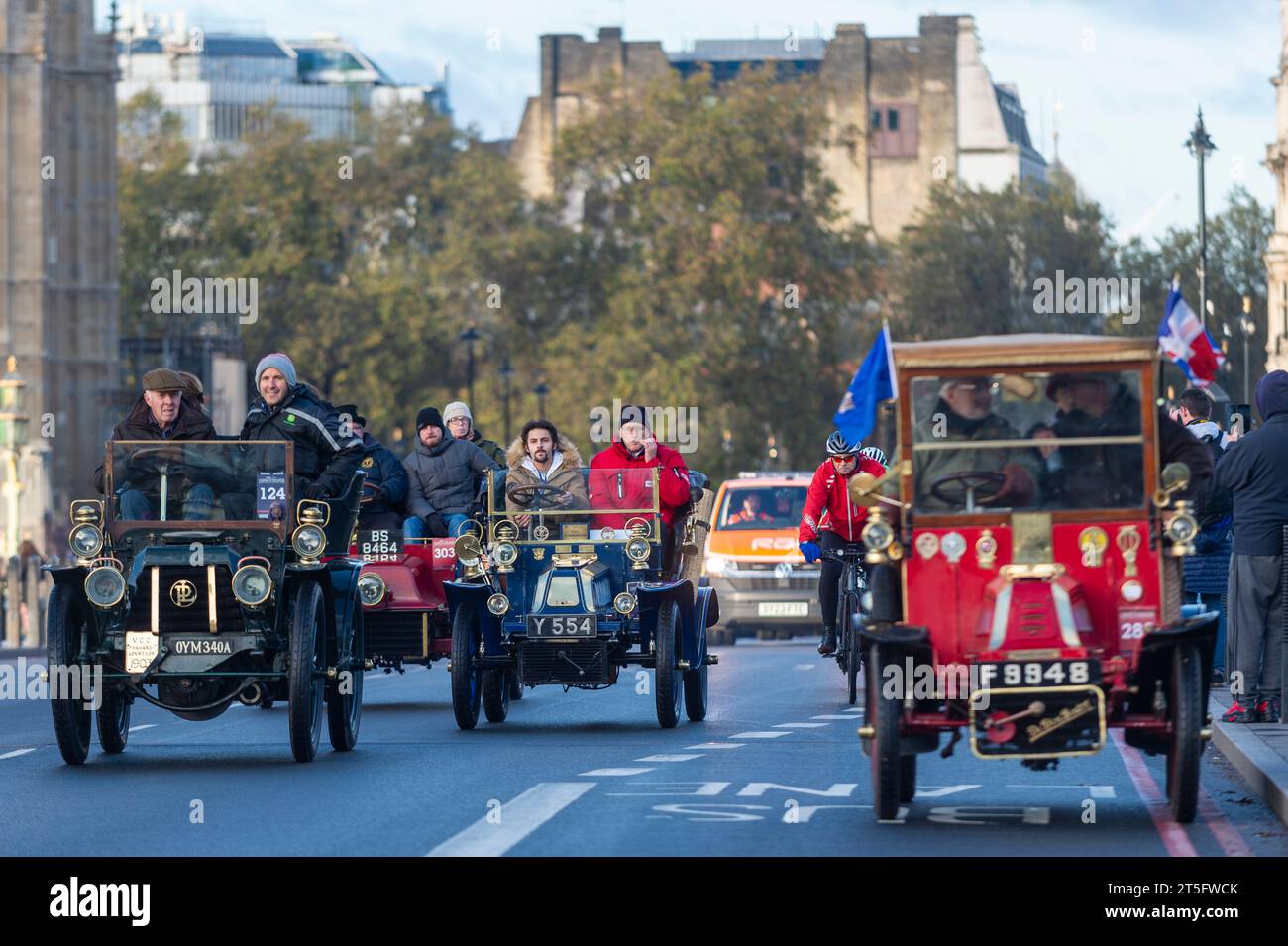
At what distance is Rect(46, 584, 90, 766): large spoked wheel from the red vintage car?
15.8 ft

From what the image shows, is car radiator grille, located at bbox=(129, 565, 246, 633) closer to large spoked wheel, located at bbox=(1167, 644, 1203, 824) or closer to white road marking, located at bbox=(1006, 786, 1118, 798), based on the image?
white road marking, located at bbox=(1006, 786, 1118, 798)

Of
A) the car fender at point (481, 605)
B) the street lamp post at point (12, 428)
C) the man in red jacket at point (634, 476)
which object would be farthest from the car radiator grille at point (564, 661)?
the street lamp post at point (12, 428)

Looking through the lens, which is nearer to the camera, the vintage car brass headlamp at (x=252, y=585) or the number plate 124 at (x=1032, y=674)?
the number plate 124 at (x=1032, y=674)

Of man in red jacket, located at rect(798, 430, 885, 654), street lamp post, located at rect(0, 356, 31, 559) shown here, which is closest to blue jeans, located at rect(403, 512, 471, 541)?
man in red jacket, located at rect(798, 430, 885, 654)

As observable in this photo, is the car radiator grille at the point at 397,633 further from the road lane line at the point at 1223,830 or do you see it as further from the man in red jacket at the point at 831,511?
the road lane line at the point at 1223,830

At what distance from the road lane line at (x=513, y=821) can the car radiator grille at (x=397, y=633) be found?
632 centimetres

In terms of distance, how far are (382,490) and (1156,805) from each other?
934 cm

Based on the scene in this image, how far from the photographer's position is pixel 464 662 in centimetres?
1898

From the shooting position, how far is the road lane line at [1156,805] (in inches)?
482

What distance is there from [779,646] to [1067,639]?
23.6 metres

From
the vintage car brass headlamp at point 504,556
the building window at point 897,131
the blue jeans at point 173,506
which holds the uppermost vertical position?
the building window at point 897,131

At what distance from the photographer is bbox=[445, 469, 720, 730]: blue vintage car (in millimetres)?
19062

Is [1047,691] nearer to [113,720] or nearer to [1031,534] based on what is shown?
[1031,534]
